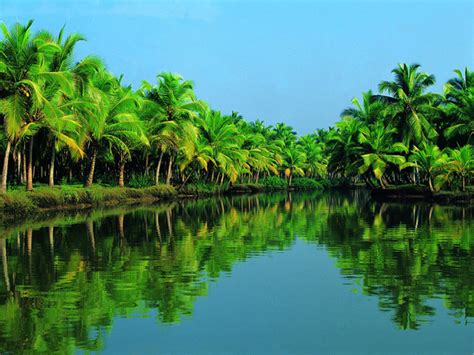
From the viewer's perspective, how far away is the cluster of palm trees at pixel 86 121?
77.4ft

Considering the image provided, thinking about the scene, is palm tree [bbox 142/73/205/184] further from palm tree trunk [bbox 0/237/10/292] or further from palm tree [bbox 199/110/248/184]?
palm tree trunk [bbox 0/237/10/292]

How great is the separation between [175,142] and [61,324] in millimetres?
32802

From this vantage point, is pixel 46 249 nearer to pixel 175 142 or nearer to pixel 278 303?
pixel 278 303

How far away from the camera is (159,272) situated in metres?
11.1

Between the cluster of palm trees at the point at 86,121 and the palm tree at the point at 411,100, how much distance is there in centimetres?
1343

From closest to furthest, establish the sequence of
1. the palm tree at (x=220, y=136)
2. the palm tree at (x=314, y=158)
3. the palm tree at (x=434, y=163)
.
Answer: the palm tree at (x=434, y=163), the palm tree at (x=220, y=136), the palm tree at (x=314, y=158)

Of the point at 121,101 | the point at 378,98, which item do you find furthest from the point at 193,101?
the point at 378,98

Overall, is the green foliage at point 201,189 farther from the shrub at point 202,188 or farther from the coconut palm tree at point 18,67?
the coconut palm tree at point 18,67

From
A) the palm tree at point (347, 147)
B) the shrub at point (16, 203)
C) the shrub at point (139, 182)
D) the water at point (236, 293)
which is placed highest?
the palm tree at point (347, 147)

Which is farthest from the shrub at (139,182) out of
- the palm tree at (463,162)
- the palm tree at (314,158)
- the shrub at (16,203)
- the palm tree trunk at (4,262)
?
the palm tree at (314,158)

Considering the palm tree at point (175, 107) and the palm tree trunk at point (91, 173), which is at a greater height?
the palm tree at point (175, 107)

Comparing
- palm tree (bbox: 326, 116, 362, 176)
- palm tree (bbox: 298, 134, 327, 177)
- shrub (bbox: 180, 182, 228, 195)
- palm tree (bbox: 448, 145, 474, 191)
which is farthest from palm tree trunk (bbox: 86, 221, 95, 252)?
palm tree (bbox: 298, 134, 327, 177)

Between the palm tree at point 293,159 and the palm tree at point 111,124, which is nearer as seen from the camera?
the palm tree at point 111,124

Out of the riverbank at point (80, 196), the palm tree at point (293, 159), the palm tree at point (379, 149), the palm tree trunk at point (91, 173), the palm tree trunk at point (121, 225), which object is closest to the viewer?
the palm tree trunk at point (121, 225)
